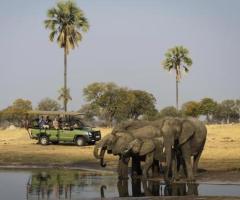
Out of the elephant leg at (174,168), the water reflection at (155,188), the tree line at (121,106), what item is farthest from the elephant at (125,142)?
the tree line at (121,106)

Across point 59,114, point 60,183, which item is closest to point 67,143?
point 59,114

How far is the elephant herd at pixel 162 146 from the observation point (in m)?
22.0

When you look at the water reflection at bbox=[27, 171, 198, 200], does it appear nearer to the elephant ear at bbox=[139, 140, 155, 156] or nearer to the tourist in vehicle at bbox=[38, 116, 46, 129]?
the elephant ear at bbox=[139, 140, 155, 156]

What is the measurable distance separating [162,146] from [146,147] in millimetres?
735

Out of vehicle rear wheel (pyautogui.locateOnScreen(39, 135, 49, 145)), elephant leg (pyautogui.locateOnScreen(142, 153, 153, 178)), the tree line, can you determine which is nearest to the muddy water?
elephant leg (pyautogui.locateOnScreen(142, 153, 153, 178))

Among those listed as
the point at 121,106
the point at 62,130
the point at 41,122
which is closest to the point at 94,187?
the point at 62,130

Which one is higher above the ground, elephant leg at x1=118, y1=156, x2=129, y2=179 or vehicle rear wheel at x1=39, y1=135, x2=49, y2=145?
vehicle rear wheel at x1=39, y1=135, x2=49, y2=145

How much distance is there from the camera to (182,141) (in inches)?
880

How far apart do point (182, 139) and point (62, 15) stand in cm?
4458

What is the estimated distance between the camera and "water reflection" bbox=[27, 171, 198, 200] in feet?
58.5

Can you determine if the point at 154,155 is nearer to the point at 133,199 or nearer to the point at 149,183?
the point at 149,183

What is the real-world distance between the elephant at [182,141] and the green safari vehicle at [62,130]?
23291 mm

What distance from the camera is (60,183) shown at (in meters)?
21.0

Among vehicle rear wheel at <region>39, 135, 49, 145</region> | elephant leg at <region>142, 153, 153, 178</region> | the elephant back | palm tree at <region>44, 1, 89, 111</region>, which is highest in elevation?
palm tree at <region>44, 1, 89, 111</region>
